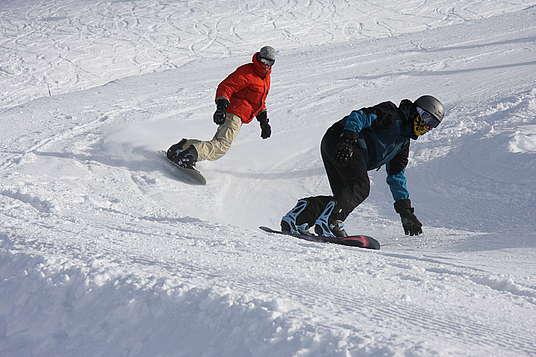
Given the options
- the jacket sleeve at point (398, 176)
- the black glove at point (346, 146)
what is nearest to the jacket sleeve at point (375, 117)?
the black glove at point (346, 146)

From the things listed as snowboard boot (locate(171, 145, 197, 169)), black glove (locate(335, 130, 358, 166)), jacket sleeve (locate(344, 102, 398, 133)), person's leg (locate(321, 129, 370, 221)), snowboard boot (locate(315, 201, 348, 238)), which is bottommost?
snowboard boot (locate(315, 201, 348, 238))

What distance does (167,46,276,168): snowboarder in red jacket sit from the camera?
20.0ft

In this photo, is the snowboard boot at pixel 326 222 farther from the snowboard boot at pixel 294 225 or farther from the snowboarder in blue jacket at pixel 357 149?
the snowboard boot at pixel 294 225

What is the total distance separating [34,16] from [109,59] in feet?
22.2

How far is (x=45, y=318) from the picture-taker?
2652mm

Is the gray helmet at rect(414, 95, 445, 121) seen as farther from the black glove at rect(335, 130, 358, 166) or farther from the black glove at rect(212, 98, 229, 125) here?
the black glove at rect(212, 98, 229, 125)

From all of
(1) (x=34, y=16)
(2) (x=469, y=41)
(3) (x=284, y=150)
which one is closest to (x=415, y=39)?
(2) (x=469, y=41)

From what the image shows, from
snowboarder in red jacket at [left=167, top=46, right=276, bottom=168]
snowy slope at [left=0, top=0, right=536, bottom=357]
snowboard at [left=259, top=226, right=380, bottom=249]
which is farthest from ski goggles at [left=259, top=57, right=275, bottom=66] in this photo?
snowboard at [left=259, top=226, right=380, bottom=249]

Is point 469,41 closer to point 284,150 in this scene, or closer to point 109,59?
point 284,150

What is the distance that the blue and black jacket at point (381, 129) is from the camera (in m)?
4.34

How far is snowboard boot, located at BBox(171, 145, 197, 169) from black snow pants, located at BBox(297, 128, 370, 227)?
1915mm

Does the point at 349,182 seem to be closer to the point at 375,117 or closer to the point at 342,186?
the point at 342,186

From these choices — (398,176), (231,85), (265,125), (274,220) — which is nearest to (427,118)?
(398,176)

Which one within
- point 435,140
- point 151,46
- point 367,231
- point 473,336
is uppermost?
point 151,46
